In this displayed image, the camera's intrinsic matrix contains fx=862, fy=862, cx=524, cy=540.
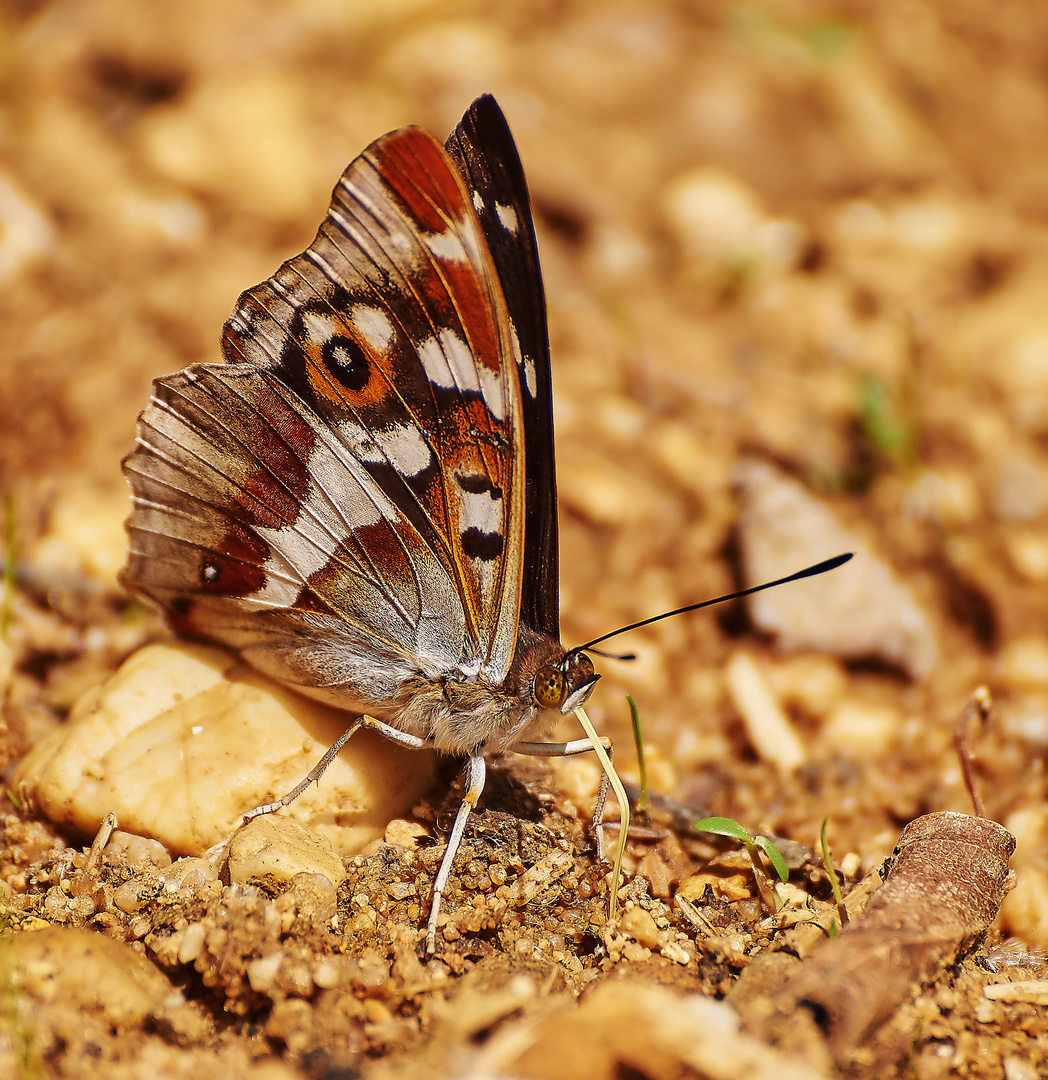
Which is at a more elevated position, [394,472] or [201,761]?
[394,472]

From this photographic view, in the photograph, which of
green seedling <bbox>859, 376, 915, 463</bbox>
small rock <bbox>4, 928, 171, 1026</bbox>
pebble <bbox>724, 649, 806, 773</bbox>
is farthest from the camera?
green seedling <bbox>859, 376, 915, 463</bbox>

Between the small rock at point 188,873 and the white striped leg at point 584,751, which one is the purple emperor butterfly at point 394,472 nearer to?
the white striped leg at point 584,751

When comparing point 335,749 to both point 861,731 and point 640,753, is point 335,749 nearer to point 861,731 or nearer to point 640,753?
point 640,753

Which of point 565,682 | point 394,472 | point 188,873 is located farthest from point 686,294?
point 188,873

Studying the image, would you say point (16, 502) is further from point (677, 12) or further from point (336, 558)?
point (677, 12)

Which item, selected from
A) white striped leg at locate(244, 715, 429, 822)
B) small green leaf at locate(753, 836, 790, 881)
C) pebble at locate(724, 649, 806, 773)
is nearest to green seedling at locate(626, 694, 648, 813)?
small green leaf at locate(753, 836, 790, 881)

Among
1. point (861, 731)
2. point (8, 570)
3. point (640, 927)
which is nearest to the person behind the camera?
point (640, 927)

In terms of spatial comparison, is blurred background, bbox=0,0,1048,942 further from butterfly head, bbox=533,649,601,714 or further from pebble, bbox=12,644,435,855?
butterfly head, bbox=533,649,601,714
